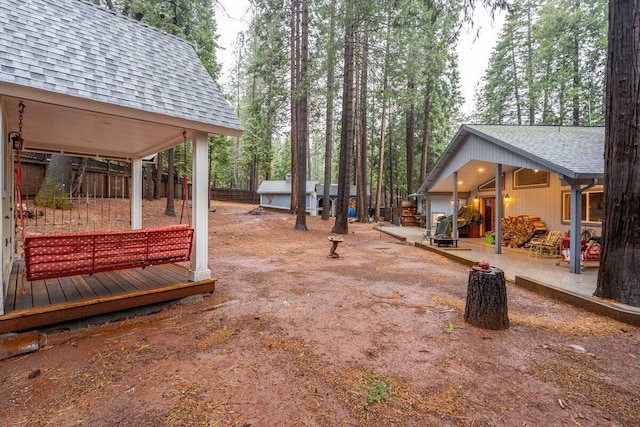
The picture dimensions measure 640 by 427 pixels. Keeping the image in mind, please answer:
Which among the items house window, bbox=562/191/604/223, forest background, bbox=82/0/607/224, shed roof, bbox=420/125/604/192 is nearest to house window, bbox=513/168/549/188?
shed roof, bbox=420/125/604/192

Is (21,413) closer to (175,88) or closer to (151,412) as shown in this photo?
(151,412)

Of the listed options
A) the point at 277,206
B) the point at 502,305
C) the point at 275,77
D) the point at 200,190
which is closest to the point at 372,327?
the point at 502,305

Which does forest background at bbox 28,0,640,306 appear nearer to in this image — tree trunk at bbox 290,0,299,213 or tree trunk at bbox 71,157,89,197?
tree trunk at bbox 290,0,299,213

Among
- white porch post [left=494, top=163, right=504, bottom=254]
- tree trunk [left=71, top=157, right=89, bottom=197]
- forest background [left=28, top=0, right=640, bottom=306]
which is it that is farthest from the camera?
tree trunk [left=71, top=157, right=89, bottom=197]

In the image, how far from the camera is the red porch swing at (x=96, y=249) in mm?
3272

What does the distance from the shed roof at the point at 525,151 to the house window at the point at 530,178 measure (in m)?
0.95

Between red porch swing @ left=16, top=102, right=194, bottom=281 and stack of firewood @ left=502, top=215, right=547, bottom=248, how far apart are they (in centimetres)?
1041

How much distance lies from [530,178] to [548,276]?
213 inches

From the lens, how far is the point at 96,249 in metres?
3.70

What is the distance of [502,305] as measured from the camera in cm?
375

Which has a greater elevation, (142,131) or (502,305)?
(142,131)

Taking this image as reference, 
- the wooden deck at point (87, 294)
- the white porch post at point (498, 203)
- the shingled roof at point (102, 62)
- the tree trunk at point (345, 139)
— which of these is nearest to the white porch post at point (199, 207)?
the wooden deck at point (87, 294)

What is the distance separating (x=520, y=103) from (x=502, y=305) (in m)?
22.6

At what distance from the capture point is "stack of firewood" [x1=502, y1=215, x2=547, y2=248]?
374 inches
